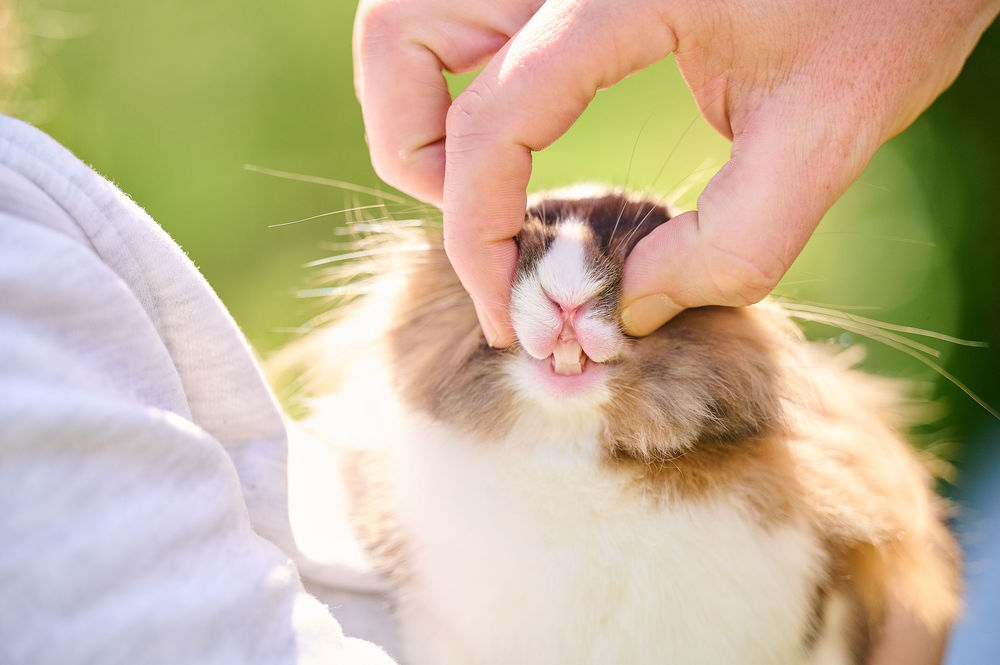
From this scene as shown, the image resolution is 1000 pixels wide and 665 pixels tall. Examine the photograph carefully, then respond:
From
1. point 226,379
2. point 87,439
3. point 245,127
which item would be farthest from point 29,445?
point 245,127

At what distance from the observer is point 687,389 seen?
0.68m

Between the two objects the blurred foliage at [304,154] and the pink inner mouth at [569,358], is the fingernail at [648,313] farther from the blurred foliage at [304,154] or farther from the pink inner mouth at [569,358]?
the blurred foliage at [304,154]

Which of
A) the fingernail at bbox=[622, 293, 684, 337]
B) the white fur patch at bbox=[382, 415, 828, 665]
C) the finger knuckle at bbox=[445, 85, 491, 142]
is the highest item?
the finger knuckle at bbox=[445, 85, 491, 142]

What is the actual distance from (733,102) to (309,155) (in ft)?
4.91

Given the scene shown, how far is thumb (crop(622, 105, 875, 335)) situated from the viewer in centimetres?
56

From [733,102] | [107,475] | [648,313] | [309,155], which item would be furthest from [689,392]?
[309,155]

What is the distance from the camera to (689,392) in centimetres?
68

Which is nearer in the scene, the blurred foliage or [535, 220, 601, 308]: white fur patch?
[535, 220, 601, 308]: white fur patch

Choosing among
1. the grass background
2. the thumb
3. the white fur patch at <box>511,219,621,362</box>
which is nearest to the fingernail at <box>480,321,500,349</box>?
the white fur patch at <box>511,219,621,362</box>

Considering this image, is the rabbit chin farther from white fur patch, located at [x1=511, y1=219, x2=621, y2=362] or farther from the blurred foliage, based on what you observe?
the blurred foliage

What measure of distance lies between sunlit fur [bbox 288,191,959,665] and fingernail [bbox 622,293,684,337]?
2 centimetres

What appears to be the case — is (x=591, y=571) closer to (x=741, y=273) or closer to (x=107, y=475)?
(x=741, y=273)

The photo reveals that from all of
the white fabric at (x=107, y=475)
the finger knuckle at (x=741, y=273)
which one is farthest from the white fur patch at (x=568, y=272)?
the white fabric at (x=107, y=475)

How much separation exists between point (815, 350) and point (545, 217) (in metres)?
0.35
